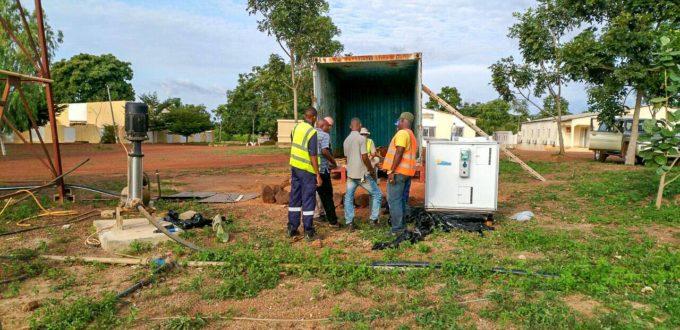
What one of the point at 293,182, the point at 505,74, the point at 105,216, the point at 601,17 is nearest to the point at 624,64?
the point at 601,17

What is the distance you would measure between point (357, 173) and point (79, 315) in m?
4.00

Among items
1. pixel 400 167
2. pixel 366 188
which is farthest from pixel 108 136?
pixel 400 167

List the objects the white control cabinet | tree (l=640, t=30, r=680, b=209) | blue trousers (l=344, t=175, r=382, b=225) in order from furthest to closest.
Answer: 1. tree (l=640, t=30, r=680, b=209)
2. blue trousers (l=344, t=175, r=382, b=225)
3. the white control cabinet

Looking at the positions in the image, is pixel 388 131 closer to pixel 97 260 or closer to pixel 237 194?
pixel 237 194

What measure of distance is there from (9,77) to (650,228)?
9.28m

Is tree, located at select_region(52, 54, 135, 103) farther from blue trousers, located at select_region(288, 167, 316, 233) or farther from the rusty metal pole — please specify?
blue trousers, located at select_region(288, 167, 316, 233)

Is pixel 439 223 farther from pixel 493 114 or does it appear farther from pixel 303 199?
pixel 493 114

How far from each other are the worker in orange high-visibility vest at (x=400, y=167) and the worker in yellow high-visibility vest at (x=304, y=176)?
100 centimetres

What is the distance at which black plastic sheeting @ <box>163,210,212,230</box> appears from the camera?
6713 mm

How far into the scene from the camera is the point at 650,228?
6922 mm

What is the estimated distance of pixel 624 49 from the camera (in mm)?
14930

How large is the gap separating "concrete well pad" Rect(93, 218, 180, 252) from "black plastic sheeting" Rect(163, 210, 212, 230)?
32 centimetres

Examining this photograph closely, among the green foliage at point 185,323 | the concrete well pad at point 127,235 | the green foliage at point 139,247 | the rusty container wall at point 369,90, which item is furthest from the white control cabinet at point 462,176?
the green foliage at point 185,323

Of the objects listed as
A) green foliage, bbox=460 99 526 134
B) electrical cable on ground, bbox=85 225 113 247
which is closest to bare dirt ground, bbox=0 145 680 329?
A: electrical cable on ground, bbox=85 225 113 247
